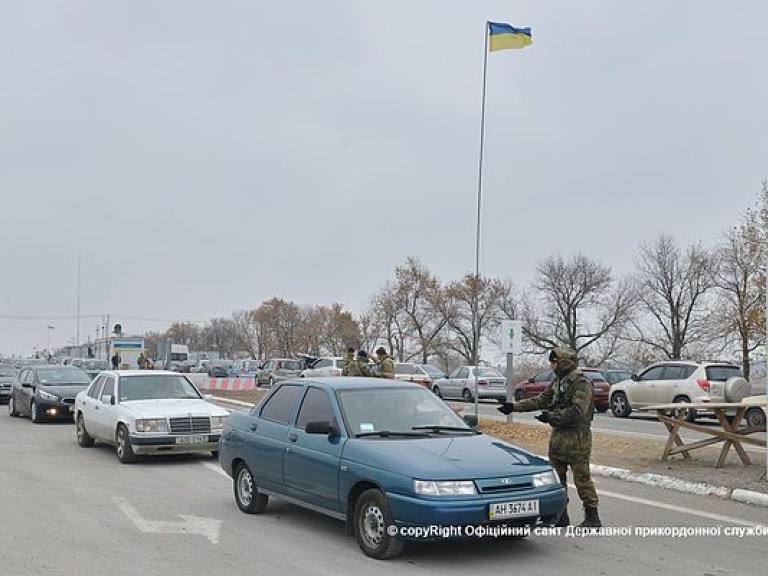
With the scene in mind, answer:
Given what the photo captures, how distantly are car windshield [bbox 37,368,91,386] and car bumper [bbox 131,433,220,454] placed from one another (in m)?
9.89

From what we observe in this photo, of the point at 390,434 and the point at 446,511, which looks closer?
the point at 446,511

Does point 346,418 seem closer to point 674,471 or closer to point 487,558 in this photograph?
point 487,558

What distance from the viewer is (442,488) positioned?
21.8 feet

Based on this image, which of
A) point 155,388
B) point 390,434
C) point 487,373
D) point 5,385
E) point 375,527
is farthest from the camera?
point 487,373

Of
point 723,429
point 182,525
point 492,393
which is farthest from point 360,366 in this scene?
point 492,393

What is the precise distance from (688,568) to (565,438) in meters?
1.64

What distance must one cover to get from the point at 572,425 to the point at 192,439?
23.0ft

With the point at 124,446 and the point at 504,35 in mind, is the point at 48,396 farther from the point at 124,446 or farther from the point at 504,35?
the point at 504,35

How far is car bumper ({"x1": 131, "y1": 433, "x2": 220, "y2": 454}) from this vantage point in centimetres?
1299

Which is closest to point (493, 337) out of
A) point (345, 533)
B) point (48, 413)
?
point (48, 413)

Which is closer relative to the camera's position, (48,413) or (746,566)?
(746,566)

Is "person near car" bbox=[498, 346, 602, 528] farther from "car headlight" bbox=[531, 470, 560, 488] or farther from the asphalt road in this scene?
"car headlight" bbox=[531, 470, 560, 488]

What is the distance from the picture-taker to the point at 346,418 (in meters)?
7.82

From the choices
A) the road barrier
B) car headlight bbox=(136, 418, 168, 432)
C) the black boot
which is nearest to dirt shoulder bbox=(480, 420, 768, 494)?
the black boot
